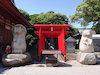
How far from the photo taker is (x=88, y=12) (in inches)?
359

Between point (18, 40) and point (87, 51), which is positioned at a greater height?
point (18, 40)

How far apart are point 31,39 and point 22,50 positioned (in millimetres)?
5862

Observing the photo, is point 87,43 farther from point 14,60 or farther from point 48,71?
point 14,60

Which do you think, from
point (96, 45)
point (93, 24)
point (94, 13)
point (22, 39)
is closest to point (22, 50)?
point (22, 39)

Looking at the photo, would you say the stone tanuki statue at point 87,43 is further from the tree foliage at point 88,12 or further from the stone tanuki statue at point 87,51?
the tree foliage at point 88,12

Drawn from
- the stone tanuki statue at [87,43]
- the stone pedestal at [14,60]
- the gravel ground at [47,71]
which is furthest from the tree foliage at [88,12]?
the stone pedestal at [14,60]

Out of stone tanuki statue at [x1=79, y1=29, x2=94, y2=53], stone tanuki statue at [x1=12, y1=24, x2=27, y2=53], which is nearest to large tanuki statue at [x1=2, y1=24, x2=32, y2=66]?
stone tanuki statue at [x1=12, y1=24, x2=27, y2=53]

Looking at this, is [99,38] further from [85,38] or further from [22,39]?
[22,39]

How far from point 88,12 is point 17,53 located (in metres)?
8.01

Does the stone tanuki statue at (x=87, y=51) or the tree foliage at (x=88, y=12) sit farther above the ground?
the tree foliage at (x=88, y=12)

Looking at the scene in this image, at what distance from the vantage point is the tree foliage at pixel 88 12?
29.1 feet

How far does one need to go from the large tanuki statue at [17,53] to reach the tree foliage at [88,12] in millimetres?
6922

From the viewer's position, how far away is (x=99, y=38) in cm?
1388

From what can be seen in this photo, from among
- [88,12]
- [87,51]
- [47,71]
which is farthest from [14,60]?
[88,12]
